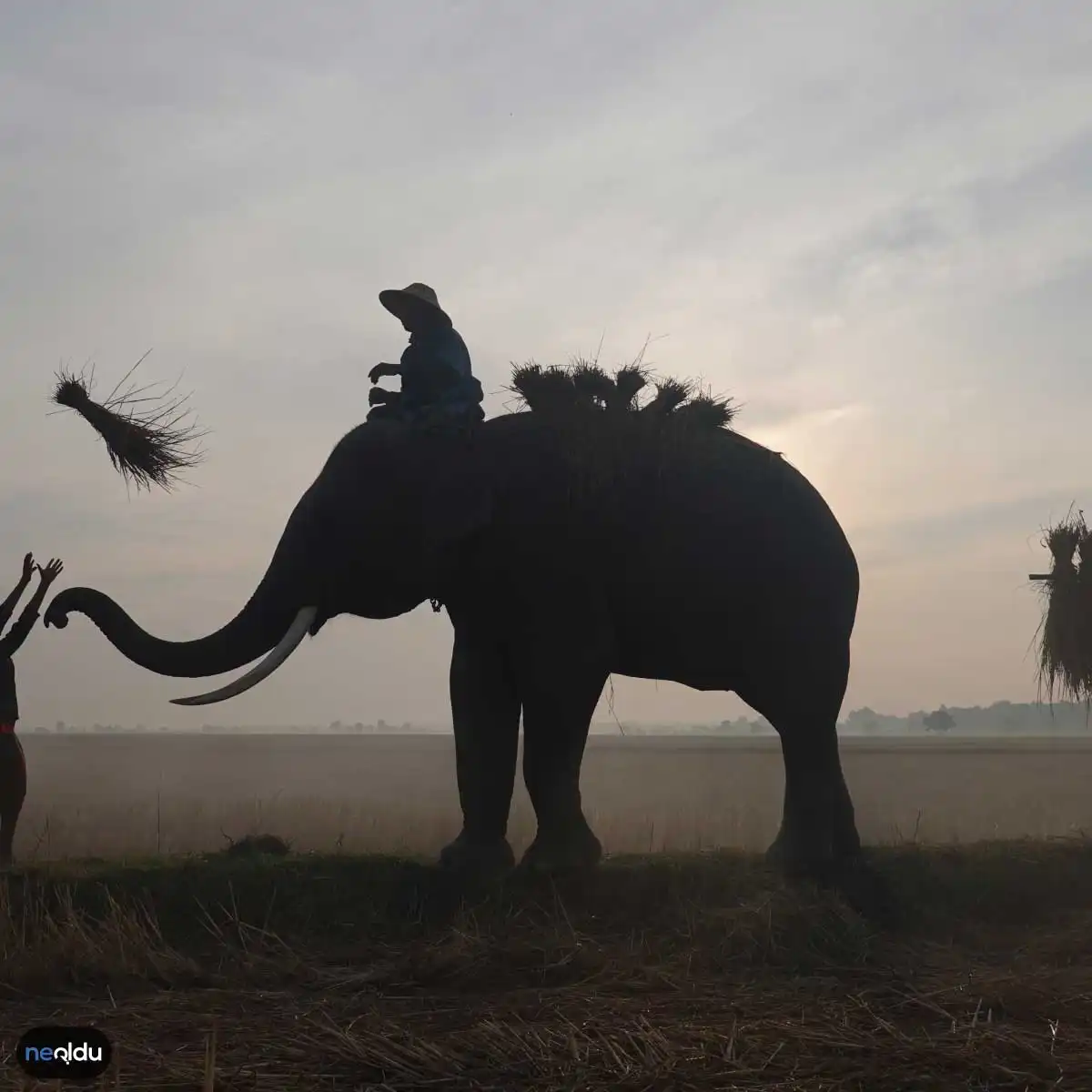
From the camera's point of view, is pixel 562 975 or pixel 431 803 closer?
pixel 562 975

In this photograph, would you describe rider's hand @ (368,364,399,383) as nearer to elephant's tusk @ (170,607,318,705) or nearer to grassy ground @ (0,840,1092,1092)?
elephant's tusk @ (170,607,318,705)

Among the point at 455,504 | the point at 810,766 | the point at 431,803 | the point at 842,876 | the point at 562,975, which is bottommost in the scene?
the point at 431,803

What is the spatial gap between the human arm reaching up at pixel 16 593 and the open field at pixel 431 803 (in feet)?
5.36

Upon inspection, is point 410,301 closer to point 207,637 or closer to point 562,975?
point 207,637

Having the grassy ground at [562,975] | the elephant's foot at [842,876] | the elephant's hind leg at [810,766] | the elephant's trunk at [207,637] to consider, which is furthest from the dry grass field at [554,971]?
the elephant's trunk at [207,637]

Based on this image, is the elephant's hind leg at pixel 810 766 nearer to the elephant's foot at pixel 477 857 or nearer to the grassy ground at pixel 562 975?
the grassy ground at pixel 562 975

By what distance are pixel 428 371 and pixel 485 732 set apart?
215 cm

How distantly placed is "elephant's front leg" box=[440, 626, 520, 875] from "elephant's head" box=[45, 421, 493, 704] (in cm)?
50

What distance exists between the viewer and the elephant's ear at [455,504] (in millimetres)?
7266

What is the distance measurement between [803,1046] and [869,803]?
19.8 metres

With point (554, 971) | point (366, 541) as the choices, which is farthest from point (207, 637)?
point (554, 971)

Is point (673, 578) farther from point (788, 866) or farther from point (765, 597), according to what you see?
point (788, 866)

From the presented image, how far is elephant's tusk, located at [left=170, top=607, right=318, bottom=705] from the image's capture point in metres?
6.85

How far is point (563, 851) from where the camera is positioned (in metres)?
7.20
